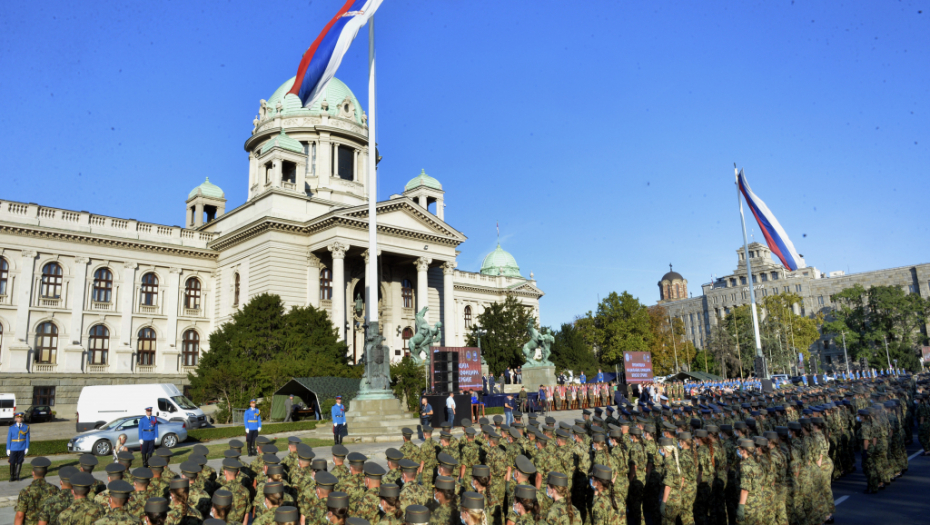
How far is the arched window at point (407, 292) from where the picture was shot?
54.0 m

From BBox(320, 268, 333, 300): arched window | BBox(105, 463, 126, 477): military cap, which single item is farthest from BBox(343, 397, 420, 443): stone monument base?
BBox(320, 268, 333, 300): arched window

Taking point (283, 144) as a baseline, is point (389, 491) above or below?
below

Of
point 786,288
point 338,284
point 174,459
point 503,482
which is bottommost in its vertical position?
point 174,459

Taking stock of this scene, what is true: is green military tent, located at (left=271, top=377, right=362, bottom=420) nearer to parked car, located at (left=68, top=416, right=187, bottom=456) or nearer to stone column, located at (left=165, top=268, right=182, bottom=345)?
parked car, located at (left=68, top=416, right=187, bottom=456)

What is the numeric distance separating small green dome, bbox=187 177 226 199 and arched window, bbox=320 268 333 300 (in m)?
15.8

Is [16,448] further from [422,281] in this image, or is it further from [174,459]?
[422,281]

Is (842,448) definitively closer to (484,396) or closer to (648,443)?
(648,443)

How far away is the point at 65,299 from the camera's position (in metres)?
43.7

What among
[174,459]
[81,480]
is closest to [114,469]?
[81,480]

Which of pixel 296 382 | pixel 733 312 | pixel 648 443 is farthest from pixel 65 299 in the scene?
pixel 733 312

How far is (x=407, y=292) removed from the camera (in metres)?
54.4

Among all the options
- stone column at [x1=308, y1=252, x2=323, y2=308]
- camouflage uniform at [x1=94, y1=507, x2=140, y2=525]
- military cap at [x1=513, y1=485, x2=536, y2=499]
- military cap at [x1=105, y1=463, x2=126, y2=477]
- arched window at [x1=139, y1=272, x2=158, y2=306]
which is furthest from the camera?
arched window at [x1=139, y1=272, x2=158, y2=306]

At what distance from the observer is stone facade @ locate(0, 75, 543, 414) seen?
138ft

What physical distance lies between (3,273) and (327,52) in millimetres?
32979
